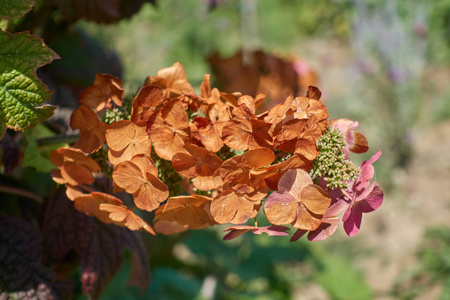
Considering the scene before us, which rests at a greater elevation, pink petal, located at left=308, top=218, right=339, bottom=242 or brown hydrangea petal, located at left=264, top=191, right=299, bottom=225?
brown hydrangea petal, located at left=264, top=191, right=299, bottom=225

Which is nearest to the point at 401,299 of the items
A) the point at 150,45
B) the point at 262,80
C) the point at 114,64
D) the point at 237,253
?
the point at 237,253

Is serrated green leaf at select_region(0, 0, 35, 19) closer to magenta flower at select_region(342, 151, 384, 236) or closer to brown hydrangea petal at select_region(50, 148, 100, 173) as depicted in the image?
brown hydrangea petal at select_region(50, 148, 100, 173)

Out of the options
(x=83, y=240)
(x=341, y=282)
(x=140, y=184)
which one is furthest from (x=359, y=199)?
(x=341, y=282)

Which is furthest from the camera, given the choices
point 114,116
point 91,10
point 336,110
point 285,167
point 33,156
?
point 336,110

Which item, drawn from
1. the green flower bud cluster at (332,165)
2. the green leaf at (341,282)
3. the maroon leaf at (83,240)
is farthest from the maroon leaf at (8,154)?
the green leaf at (341,282)

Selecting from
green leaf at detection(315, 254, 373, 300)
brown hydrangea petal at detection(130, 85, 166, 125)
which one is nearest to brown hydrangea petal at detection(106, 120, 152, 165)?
brown hydrangea petal at detection(130, 85, 166, 125)

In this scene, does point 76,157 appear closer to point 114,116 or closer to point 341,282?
point 114,116
